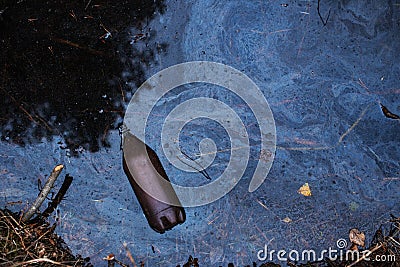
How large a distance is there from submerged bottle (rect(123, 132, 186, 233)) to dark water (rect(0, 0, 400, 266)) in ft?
0.21

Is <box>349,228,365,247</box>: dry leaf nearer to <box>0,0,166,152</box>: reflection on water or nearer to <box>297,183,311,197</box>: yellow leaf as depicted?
<box>297,183,311,197</box>: yellow leaf

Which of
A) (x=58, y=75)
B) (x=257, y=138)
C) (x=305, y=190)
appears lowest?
(x=305, y=190)

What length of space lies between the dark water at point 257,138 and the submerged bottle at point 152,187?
6 cm

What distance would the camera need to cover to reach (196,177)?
2754 millimetres

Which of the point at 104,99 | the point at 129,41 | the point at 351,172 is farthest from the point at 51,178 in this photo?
the point at 351,172

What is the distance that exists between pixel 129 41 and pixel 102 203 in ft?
3.23

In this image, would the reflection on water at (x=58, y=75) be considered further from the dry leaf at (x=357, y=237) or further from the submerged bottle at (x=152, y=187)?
the dry leaf at (x=357, y=237)

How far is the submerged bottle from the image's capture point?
2627mm

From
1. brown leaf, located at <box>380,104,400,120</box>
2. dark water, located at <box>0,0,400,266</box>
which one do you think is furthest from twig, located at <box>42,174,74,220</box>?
brown leaf, located at <box>380,104,400,120</box>

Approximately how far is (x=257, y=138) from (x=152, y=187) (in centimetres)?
69

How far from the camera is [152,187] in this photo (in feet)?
8.61

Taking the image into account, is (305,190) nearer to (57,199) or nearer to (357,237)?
(357,237)

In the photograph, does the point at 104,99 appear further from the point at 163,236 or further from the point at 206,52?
the point at 163,236

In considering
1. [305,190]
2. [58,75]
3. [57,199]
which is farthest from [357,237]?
[58,75]
